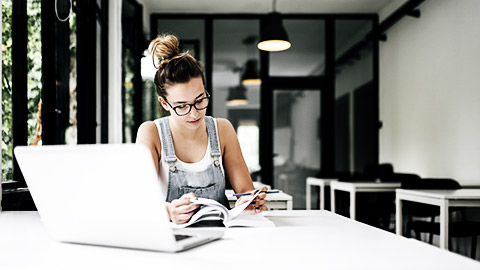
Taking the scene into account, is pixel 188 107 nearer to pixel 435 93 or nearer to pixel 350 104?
pixel 435 93

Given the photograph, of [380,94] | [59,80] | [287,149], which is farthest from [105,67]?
[380,94]

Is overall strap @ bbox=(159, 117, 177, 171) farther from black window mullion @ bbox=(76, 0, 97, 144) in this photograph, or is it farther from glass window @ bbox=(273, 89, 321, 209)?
glass window @ bbox=(273, 89, 321, 209)

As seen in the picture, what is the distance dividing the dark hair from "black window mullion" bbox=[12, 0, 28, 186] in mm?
856

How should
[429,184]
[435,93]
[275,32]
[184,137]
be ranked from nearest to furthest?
[184,137] → [429,184] → [275,32] → [435,93]

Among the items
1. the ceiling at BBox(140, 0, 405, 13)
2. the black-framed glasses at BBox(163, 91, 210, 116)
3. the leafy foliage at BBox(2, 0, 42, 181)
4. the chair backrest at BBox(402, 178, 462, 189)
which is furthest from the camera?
the ceiling at BBox(140, 0, 405, 13)

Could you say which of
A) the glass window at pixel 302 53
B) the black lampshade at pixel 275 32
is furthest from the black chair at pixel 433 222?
the glass window at pixel 302 53

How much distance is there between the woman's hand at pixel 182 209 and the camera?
53.3 inches

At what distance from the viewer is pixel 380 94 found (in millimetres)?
7348

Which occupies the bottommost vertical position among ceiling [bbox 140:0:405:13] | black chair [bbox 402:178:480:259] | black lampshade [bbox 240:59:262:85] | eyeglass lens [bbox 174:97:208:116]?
black chair [bbox 402:178:480:259]

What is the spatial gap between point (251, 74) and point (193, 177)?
5433mm

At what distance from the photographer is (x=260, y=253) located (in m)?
1.01

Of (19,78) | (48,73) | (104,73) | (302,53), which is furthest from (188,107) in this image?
(302,53)

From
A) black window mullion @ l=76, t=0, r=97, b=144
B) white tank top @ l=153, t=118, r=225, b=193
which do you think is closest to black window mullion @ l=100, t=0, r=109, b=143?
black window mullion @ l=76, t=0, r=97, b=144

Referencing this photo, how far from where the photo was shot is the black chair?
3566mm
